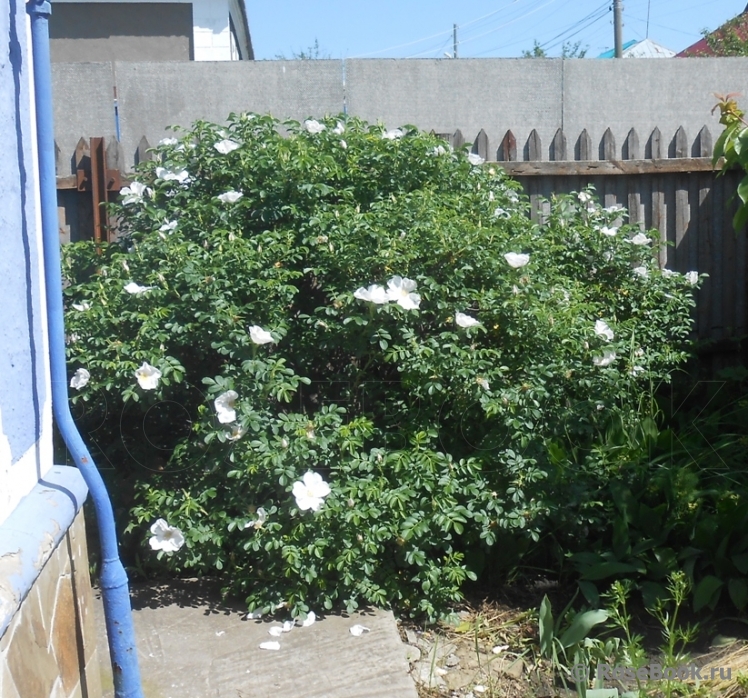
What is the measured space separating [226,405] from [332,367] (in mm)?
703

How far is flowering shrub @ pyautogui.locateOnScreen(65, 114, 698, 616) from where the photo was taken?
325 centimetres

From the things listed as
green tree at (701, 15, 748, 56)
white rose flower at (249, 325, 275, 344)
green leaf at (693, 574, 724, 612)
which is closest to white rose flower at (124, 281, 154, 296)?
white rose flower at (249, 325, 275, 344)

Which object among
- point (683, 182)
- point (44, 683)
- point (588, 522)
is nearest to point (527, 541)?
point (588, 522)

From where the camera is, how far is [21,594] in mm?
1760

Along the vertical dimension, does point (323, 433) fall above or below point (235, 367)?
below

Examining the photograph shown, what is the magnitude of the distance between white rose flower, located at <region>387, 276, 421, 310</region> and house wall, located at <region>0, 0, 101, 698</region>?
1.41 meters

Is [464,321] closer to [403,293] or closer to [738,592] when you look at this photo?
[403,293]

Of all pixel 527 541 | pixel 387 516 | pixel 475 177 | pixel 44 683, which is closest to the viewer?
pixel 44 683

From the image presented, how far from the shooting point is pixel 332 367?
3799 mm

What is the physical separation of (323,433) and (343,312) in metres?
0.50

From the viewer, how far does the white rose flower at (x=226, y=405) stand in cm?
318

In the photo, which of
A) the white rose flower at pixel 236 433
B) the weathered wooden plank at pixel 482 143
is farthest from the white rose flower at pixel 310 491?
the weathered wooden plank at pixel 482 143

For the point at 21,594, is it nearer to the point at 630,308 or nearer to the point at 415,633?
the point at 415,633

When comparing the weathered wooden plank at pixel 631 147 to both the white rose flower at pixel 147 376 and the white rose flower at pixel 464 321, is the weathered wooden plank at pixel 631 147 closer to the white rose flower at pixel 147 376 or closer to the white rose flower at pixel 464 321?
the white rose flower at pixel 464 321
